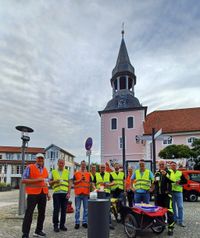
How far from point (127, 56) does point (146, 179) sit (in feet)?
144

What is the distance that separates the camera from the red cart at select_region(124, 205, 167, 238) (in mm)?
5996

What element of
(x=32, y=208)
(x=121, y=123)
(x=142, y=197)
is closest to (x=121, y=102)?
(x=121, y=123)

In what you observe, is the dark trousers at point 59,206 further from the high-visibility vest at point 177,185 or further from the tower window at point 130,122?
the tower window at point 130,122

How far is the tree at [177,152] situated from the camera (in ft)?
93.2

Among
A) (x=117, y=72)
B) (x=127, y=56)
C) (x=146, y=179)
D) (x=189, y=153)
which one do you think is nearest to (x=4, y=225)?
(x=146, y=179)

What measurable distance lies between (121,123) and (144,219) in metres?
35.8

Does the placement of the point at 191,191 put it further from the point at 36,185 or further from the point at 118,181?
the point at 36,185

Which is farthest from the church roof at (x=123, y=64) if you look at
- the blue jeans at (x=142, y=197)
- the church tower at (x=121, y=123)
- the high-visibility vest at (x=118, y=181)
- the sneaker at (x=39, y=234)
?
the sneaker at (x=39, y=234)

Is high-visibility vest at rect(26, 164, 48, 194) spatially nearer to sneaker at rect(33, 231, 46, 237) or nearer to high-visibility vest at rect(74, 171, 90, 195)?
sneaker at rect(33, 231, 46, 237)

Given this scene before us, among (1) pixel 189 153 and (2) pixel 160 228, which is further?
(1) pixel 189 153

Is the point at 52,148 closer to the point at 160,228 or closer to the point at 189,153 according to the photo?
the point at 189,153

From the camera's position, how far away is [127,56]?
4909 cm

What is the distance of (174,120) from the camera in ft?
137

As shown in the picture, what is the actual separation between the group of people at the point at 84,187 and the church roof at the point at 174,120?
32.6 metres
